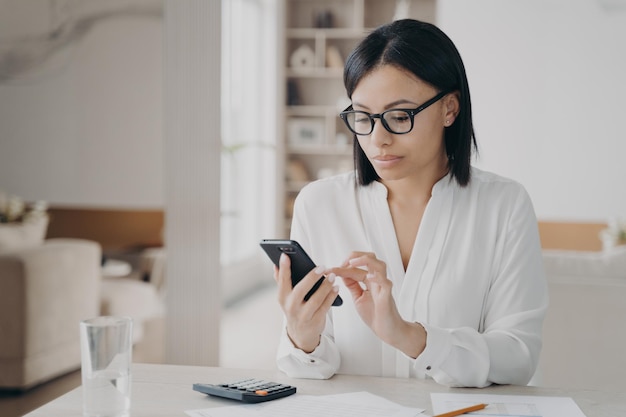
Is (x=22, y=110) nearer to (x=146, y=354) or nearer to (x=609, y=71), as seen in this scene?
(x=146, y=354)

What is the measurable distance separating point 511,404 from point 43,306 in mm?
2407

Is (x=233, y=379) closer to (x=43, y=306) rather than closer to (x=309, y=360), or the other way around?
(x=309, y=360)

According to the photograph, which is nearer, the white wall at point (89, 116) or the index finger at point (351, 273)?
A: the index finger at point (351, 273)

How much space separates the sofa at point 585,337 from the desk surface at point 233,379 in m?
0.93

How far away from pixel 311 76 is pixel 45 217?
4488 mm

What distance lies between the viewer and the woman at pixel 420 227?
1.51 m

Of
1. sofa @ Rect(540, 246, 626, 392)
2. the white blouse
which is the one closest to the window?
sofa @ Rect(540, 246, 626, 392)

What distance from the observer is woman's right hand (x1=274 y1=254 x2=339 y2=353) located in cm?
136

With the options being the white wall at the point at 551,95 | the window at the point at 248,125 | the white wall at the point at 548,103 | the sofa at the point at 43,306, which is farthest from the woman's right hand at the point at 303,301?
the window at the point at 248,125

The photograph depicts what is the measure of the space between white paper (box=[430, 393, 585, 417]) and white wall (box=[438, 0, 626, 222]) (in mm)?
4070

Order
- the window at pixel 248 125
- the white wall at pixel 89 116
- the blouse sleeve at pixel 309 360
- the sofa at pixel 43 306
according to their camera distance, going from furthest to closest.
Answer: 1. the window at pixel 248 125
2. the white wall at pixel 89 116
3. the sofa at pixel 43 306
4. the blouse sleeve at pixel 309 360

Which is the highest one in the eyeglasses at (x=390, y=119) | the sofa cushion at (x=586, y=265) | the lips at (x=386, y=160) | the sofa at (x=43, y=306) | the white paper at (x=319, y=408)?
the eyeglasses at (x=390, y=119)

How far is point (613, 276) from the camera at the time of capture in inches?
101

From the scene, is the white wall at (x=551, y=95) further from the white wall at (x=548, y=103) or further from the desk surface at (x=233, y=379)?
the desk surface at (x=233, y=379)
